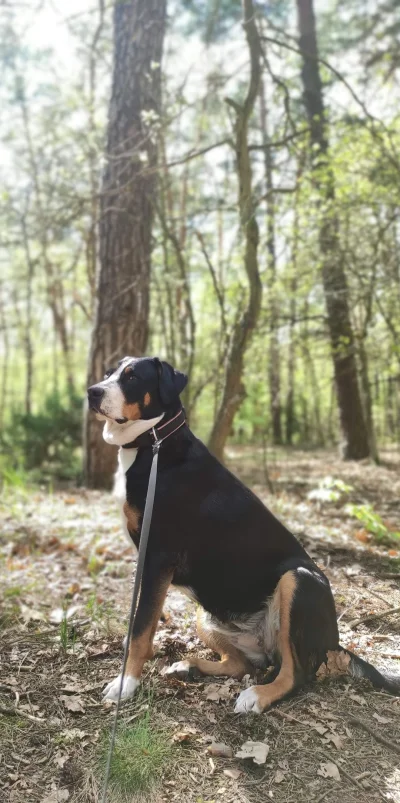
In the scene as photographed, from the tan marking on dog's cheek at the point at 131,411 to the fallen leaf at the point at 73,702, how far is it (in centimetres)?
148

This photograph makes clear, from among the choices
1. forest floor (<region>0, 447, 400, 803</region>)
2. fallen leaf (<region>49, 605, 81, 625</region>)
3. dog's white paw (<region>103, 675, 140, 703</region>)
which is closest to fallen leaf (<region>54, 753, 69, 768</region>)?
forest floor (<region>0, 447, 400, 803</region>)

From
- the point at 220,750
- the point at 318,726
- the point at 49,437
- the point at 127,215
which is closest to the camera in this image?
the point at 220,750

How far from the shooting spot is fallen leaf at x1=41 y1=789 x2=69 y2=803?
2.27m

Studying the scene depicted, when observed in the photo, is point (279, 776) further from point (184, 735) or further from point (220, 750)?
point (184, 735)

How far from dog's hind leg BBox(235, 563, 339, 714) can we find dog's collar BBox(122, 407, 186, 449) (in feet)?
3.20

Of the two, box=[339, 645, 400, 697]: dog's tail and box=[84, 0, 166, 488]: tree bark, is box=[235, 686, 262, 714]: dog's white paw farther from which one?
box=[84, 0, 166, 488]: tree bark

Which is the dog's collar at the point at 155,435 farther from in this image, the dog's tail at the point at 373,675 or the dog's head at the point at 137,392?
the dog's tail at the point at 373,675

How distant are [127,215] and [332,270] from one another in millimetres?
3334

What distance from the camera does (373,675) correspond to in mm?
2947

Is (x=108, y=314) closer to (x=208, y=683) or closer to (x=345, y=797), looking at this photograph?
(x=208, y=683)

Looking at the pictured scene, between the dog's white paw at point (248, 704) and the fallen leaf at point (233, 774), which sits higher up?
the dog's white paw at point (248, 704)

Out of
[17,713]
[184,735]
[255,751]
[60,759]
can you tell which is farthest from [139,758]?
[17,713]

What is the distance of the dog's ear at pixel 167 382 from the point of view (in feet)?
10.2

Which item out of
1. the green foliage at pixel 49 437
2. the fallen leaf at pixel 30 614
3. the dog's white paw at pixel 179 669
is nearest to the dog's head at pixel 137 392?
the dog's white paw at pixel 179 669
